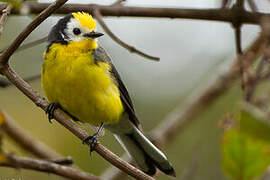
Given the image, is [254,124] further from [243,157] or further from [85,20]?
[85,20]

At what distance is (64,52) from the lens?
3658mm

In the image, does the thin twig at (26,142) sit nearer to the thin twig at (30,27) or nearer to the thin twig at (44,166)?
the thin twig at (44,166)

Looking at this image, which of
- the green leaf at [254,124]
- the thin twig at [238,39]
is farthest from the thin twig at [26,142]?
the green leaf at [254,124]

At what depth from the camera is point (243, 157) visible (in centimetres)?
230

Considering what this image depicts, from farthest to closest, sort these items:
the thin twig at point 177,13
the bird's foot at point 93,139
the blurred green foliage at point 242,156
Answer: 1. the thin twig at point 177,13
2. the bird's foot at point 93,139
3. the blurred green foliage at point 242,156

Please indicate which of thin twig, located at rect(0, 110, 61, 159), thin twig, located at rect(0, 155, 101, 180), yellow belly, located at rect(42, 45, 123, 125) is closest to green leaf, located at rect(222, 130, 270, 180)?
thin twig, located at rect(0, 155, 101, 180)

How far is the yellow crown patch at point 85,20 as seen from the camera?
3900 mm

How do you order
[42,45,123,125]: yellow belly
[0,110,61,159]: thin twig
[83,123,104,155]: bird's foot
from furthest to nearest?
[0,110,61,159]: thin twig
[42,45,123,125]: yellow belly
[83,123,104,155]: bird's foot

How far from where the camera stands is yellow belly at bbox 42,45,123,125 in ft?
11.5

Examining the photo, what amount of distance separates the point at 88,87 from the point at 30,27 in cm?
130

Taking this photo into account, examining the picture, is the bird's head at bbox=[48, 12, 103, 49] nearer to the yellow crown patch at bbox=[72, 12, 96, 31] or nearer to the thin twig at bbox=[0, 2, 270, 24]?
the yellow crown patch at bbox=[72, 12, 96, 31]

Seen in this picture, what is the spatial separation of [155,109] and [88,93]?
487cm

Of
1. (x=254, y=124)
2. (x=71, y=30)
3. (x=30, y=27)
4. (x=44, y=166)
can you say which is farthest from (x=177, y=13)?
(x=254, y=124)

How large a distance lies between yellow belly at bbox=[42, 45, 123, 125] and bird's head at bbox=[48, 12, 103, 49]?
0.19 m
